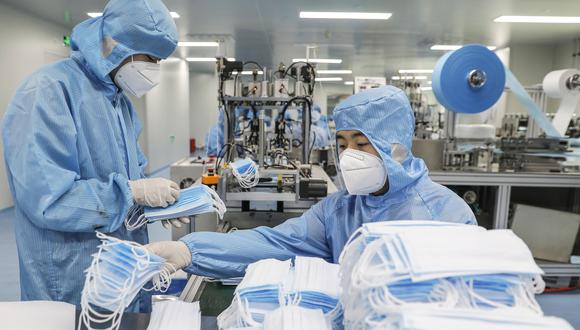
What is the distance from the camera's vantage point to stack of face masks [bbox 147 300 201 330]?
756 millimetres

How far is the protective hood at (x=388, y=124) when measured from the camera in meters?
1.11

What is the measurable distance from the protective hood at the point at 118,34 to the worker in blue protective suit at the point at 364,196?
1.92ft

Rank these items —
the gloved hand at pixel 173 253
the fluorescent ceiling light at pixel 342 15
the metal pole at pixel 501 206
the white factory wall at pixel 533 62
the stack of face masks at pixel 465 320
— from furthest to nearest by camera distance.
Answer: the white factory wall at pixel 533 62 < the fluorescent ceiling light at pixel 342 15 < the metal pole at pixel 501 206 < the gloved hand at pixel 173 253 < the stack of face masks at pixel 465 320

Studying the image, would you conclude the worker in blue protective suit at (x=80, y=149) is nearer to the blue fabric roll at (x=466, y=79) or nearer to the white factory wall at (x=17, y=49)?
the blue fabric roll at (x=466, y=79)

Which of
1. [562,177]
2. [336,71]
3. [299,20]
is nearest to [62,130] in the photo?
[562,177]

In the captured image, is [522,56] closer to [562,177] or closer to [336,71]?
[336,71]

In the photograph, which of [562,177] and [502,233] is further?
[562,177]

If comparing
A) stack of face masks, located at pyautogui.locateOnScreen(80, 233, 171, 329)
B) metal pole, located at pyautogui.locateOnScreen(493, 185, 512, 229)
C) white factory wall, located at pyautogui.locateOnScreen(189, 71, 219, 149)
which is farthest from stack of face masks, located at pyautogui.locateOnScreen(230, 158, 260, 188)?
white factory wall, located at pyautogui.locateOnScreen(189, 71, 219, 149)

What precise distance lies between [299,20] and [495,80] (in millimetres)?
3542

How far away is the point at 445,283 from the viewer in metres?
0.50

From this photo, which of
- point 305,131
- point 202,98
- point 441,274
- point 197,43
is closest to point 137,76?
point 441,274

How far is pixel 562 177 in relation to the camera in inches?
108

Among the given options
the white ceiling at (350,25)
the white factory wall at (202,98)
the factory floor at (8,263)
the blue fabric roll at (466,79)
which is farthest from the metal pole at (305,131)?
the white factory wall at (202,98)

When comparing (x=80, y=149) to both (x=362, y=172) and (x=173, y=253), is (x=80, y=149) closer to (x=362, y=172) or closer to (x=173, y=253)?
(x=173, y=253)
